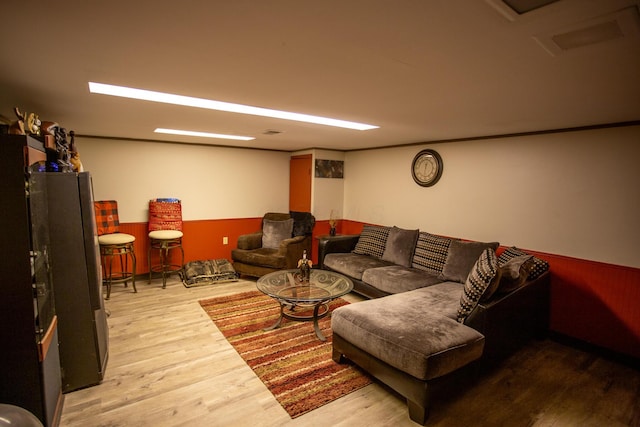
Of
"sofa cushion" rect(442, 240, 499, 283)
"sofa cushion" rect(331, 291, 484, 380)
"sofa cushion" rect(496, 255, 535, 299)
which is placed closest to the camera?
"sofa cushion" rect(331, 291, 484, 380)

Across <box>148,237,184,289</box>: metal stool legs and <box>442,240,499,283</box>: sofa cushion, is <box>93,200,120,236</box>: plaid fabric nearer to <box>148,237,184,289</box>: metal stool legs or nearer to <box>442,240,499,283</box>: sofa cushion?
<box>148,237,184,289</box>: metal stool legs

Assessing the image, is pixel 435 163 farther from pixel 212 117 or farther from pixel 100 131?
pixel 100 131

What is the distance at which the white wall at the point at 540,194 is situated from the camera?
286 cm

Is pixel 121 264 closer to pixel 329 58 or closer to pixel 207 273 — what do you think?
pixel 207 273

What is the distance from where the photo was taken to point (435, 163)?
4.33m

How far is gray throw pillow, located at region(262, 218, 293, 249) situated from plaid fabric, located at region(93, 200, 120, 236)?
2.09m

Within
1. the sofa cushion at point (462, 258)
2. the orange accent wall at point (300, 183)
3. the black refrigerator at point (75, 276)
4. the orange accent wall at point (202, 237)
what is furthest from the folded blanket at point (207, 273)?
the sofa cushion at point (462, 258)

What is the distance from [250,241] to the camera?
5055 mm

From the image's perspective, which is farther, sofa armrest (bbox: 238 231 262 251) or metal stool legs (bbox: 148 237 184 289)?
sofa armrest (bbox: 238 231 262 251)

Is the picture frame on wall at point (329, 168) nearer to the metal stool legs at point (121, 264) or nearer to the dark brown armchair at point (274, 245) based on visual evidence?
the dark brown armchair at point (274, 245)

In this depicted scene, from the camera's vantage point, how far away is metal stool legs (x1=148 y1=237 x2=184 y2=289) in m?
4.55

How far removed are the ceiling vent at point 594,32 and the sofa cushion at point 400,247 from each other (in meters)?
3.07

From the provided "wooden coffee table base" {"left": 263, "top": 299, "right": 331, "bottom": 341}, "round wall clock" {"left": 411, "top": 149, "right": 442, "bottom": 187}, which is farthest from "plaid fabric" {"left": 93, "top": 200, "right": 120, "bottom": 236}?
"round wall clock" {"left": 411, "top": 149, "right": 442, "bottom": 187}

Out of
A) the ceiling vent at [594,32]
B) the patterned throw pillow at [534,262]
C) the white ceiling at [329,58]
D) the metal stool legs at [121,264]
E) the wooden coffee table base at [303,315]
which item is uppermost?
the white ceiling at [329,58]
